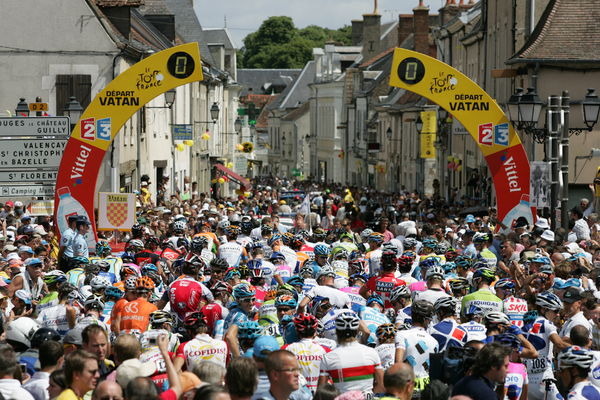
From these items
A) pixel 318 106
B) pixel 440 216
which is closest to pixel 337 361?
pixel 440 216

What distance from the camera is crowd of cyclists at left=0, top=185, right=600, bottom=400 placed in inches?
323

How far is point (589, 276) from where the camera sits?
48.7 feet

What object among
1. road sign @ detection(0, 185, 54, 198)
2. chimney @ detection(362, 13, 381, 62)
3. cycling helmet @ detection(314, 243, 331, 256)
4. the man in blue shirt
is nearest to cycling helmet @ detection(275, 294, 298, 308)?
the man in blue shirt

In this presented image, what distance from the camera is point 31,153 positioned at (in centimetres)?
2112

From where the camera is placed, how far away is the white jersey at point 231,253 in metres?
17.2

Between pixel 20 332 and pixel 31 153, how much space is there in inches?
438

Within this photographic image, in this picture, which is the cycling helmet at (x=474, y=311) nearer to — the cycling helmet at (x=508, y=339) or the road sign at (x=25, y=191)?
the cycling helmet at (x=508, y=339)

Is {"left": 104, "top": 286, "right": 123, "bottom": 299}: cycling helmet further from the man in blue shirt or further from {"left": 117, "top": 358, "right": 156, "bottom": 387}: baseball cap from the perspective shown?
the man in blue shirt

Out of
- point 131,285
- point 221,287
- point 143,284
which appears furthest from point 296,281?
point 131,285

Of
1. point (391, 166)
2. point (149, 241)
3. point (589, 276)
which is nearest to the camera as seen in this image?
point (589, 276)

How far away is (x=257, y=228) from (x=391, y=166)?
47085 mm

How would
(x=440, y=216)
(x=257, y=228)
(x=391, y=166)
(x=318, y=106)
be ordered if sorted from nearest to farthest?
1. (x=257, y=228)
2. (x=440, y=216)
3. (x=391, y=166)
4. (x=318, y=106)

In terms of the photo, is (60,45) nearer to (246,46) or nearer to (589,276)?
(589,276)

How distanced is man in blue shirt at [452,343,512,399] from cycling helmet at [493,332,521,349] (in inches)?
55.3
